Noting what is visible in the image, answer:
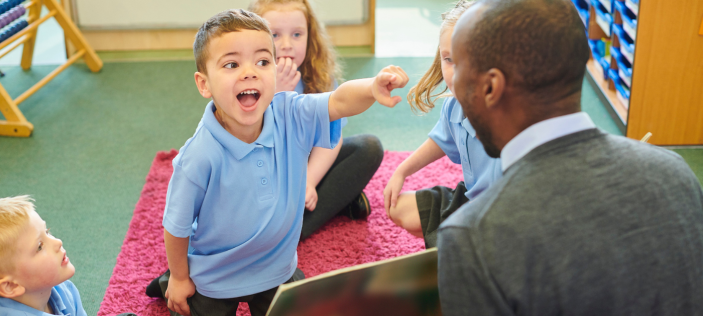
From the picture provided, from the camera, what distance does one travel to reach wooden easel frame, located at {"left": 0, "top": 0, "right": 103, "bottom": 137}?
88.6 inches

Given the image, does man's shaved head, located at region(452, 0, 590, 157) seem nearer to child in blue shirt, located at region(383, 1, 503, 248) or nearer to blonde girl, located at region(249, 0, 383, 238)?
child in blue shirt, located at region(383, 1, 503, 248)

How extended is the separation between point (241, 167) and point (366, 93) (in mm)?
260

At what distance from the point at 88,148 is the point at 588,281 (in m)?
2.00

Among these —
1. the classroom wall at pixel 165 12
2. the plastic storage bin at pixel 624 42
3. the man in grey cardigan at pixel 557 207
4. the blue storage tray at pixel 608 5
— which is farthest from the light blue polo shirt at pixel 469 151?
the classroom wall at pixel 165 12

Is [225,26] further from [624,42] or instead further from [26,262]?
[624,42]

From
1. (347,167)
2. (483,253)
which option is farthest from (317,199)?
(483,253)

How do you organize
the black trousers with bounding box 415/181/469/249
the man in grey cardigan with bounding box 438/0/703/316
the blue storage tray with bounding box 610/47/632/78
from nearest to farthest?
1. the man in grey cardigan with bounding box 438/0/703/316
2. the black trousers with bounding box 415/181/469/249
3. the blue storage tray with bounding box 610/47/632/78

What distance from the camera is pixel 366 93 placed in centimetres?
97

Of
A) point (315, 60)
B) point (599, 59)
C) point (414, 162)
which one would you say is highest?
point (315, 60)

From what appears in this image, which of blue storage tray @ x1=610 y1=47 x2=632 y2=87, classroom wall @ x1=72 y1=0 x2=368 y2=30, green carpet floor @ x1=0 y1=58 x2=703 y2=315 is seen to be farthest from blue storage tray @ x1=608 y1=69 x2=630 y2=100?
classroom wall @ x1=72 y1=0 x2=368 y2=30

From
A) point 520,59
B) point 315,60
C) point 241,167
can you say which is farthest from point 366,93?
point 315,60

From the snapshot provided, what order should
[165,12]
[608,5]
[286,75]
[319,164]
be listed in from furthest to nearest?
[165,12] → [608,5] → [319,164] → [286,75]

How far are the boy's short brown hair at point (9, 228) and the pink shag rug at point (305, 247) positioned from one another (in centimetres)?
41

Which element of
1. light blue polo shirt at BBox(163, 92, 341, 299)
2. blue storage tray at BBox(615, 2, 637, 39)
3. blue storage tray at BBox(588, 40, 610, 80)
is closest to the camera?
light blue polo shirt at BBox(163, 92, 341, 299)
